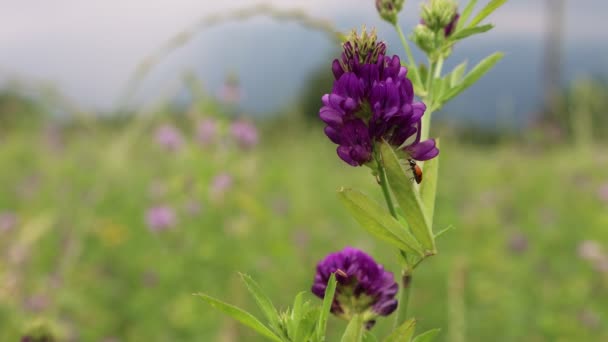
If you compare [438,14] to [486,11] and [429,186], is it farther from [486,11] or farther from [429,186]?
[429,186]

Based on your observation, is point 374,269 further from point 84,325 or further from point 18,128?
point 18,128

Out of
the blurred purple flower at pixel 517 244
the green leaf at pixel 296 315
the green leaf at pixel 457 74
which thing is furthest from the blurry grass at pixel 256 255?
the green leaf at pixel 296 315

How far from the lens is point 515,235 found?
11.8 feet

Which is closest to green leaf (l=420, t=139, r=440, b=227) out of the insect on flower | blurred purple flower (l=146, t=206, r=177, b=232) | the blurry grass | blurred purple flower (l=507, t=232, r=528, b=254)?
the insect on flower

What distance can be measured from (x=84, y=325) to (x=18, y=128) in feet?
19.0

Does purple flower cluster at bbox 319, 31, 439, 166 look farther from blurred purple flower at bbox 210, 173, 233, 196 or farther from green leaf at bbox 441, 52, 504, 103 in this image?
blurred purple flower at bbox 210, 173, 233, 196

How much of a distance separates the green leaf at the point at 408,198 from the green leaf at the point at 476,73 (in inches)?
6.0

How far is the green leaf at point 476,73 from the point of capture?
616 mm

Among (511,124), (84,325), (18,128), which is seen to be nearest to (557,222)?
(511,124)

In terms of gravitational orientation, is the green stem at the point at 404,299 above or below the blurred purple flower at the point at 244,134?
above

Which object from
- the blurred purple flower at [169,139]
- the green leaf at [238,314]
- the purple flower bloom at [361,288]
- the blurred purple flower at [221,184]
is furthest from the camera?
the blurred purple flower at [169,139]

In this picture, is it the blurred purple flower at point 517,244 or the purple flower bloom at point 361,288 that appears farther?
the blurred purple flower at point 517,244

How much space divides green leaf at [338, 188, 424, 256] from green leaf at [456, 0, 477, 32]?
0.79 feet

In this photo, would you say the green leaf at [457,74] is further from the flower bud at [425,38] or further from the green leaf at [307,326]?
the green leaf at [307,326]
